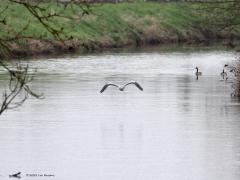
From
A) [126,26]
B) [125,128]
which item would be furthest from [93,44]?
[125,128]

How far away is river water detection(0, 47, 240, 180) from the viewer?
79.0 feet

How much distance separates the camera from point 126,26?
8412 centimetres

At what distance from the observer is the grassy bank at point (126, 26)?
73.8 meters

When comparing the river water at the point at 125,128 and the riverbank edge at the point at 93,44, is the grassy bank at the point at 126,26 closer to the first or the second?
the riverbank edge at the point at 93,44

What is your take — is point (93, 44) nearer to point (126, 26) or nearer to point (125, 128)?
point (126, 26)

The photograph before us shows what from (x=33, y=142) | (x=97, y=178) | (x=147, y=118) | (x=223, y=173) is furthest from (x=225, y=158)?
(x=147, y=118)

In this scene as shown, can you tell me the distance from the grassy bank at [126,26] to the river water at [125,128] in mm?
18957

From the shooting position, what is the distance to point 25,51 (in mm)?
66250

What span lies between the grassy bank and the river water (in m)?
19.0

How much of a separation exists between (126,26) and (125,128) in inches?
2084

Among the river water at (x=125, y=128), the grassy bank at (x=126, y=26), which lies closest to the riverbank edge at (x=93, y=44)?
the grassy bank at (x=126, y=26)

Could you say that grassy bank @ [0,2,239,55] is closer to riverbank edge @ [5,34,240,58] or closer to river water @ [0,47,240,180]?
riverbank edge @ [5,34,240,58]

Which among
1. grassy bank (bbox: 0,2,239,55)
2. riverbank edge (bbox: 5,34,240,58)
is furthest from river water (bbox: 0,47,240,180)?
grassy bank (bbox: 0,2,239,55)

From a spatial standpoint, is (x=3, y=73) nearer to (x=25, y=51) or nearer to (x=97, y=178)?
(x=25, y=51)
